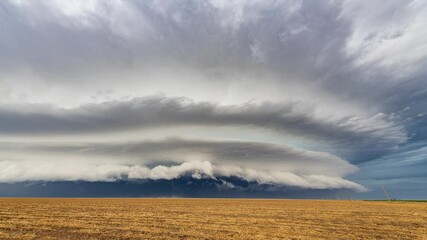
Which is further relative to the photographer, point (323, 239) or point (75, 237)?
point (323, 239)

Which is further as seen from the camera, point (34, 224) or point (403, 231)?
point (403, 231)

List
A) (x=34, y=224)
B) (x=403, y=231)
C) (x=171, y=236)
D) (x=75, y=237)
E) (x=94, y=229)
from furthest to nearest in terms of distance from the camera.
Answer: (x=403, y=231)
(x=34, y=224)
(x=94, y=229)
(x=171, y=236)
(x=75, y=237)

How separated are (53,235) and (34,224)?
7348mm

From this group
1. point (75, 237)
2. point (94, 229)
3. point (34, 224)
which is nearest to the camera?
point (75, 237)

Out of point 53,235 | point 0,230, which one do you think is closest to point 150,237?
point 53,235

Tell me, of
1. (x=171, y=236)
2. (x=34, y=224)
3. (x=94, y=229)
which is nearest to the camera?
(x=171, y=236)

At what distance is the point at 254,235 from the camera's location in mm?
26578

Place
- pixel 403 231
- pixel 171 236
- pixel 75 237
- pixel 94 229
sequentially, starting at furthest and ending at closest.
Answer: pixel 403 231 < pixel 94 229 < pixel 171 236 < pixel 75 237

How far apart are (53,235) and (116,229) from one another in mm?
5289

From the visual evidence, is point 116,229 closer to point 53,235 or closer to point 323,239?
point 53,235

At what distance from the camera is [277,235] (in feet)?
88.0

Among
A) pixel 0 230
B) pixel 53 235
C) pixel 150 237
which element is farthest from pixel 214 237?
pixel 0 230

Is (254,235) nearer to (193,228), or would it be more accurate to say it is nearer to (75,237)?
(193,228)

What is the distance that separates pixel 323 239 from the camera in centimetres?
2566
